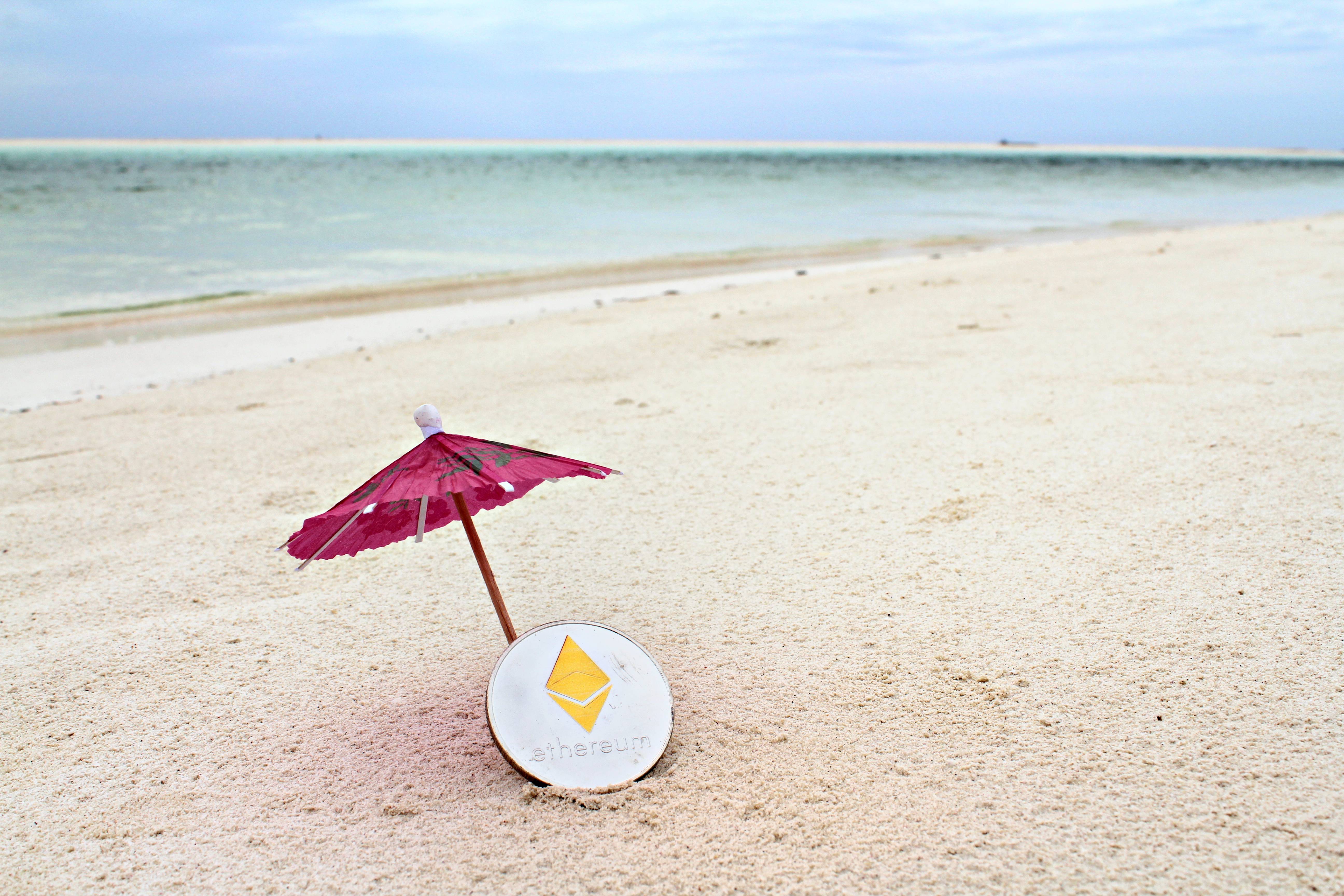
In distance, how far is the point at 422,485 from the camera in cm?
179

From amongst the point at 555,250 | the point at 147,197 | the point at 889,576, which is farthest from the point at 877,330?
the point at 147,197

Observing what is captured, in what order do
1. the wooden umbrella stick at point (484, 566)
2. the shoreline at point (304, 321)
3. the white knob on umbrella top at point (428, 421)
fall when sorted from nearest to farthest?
the white knob on umbrella top at point (428, 421) < the wooden umbrella stick at point (484, 566) < the shoreline at point (304, 321)

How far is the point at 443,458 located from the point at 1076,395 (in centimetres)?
365

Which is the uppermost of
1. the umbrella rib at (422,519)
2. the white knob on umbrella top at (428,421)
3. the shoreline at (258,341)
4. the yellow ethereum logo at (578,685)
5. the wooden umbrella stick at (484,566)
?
the white knob on umbrella top at (428,421)

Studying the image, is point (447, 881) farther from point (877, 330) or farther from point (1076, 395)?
point (877, 330)

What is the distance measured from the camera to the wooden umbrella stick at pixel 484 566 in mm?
2021

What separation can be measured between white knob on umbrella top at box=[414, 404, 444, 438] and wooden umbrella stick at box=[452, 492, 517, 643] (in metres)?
0.15

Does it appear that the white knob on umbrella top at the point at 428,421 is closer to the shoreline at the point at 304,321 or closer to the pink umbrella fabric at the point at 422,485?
the pink umbrella fabric at the point at 422,485

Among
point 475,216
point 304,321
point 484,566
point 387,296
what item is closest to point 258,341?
point 304,321

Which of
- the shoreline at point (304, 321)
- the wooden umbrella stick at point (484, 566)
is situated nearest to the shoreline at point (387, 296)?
the shoreline at point (304, 321)

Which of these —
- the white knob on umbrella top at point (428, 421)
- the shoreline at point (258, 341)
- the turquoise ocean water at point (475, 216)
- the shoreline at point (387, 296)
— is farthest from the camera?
the turquoise ocean water at point (475, 216)

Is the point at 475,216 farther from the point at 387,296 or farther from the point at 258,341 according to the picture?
the point at 258,341

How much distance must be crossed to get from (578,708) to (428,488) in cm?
63

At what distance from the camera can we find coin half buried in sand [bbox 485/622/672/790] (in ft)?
6.35
